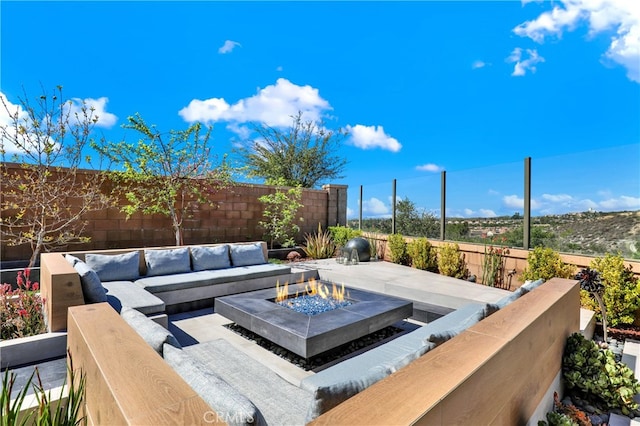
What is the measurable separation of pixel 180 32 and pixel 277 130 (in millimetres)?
8080

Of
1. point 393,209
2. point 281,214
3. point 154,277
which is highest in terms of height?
point 393,209

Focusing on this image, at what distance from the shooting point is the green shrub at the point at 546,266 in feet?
15.8

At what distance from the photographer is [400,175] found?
834cm

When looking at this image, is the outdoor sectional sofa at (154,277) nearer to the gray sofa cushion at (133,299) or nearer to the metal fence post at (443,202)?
the gray sofa cushion at (133,299)

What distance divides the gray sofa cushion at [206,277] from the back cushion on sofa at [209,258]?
0.14 m

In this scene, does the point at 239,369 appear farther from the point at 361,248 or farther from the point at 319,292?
the point at 361,248

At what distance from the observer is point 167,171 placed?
739cm

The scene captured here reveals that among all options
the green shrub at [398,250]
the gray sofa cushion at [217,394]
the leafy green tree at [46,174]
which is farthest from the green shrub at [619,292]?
the leafy green tree at [46,174]

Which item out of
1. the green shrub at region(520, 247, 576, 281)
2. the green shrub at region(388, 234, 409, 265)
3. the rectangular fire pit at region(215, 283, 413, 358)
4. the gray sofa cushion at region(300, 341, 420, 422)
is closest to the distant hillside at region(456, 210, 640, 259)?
the green shrub at region(520, 247, 576, 281)

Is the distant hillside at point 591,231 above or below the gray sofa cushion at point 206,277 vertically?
above

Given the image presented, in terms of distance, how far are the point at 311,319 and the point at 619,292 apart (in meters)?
4.07

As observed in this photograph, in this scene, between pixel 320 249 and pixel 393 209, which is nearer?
pixel 320 249

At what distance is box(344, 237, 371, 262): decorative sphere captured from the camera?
7.55 m

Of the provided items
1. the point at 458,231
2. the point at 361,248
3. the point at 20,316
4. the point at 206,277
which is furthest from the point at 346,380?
the point at 361,248
